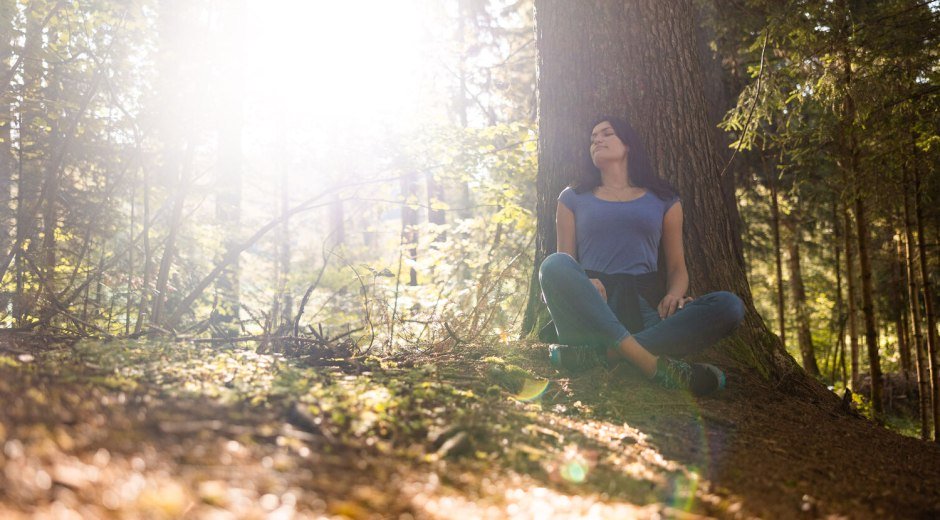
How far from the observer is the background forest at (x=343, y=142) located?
15.6ft

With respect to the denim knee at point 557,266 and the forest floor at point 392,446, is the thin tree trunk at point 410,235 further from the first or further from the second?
the forest floor at point 392,446

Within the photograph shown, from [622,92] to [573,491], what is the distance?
3.02 meters

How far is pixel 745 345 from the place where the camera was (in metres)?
3.67

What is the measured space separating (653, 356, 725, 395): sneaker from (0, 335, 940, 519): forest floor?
71 mm

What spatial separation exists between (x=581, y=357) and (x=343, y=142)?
509 centimetres

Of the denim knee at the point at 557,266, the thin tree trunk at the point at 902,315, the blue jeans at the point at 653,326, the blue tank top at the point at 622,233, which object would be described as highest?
the blue tank top at the point at 622,233

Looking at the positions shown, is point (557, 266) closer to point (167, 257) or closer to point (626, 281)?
point (626, 281)

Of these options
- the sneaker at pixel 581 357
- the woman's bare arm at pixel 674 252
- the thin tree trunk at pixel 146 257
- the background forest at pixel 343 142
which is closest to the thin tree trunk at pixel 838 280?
the background forest at pixel 343 142

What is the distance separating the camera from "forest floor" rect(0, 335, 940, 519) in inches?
45.1

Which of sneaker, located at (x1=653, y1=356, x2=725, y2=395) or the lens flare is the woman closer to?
sneaker, located at (x1=653, y1=356, x2=725, y2=395)

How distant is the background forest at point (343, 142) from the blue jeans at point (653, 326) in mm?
929

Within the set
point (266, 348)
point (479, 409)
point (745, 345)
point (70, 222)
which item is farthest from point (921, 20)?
point (70, 222)

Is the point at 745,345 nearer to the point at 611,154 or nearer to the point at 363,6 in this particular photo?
the point at 611,154

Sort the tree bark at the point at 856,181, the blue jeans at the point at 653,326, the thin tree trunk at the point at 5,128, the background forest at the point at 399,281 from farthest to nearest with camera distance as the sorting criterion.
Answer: the tree bark at the point at 856,181
the thin tree trunk at the point at 5,128
the blue jeans at the point at 653,326
the background forest at the point at 399,281
